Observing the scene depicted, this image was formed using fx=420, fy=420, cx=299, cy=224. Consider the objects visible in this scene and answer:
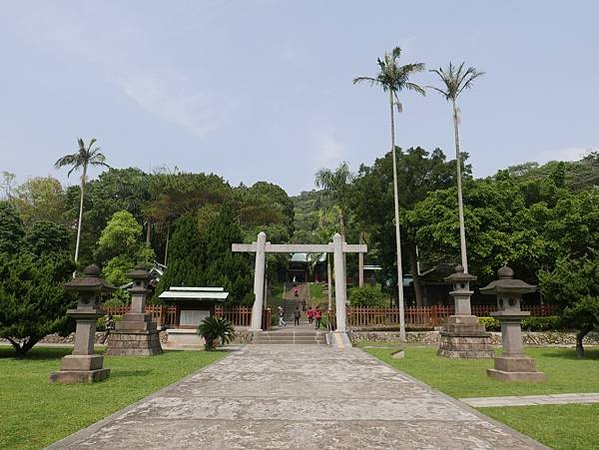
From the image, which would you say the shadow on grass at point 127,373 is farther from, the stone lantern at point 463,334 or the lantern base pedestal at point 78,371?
the stone lantern at point 463,334

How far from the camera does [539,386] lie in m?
8.77

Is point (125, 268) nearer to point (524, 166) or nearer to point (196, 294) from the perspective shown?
point (196, 294)

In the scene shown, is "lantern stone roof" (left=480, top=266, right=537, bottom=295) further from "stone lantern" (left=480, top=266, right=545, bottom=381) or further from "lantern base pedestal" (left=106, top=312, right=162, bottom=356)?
"lantern base pedestal" (left=106, top=312, right=162, bottom=356)

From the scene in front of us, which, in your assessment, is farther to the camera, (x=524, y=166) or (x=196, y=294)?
(x=524, y=166)

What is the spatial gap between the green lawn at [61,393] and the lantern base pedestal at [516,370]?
7.41 m

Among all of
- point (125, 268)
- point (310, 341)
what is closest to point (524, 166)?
point (310, 341)

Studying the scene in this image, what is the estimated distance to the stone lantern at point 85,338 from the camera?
9.02m

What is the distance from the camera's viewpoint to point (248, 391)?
8.08 m

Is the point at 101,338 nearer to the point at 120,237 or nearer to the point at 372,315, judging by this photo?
the point at 372,315

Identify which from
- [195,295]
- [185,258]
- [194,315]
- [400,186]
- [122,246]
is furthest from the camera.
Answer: [122,246]

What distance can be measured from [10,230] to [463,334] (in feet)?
97.4

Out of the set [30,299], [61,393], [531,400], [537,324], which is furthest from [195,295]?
[537,324]

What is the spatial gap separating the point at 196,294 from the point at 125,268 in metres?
15.9

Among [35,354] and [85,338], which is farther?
[35,354]
